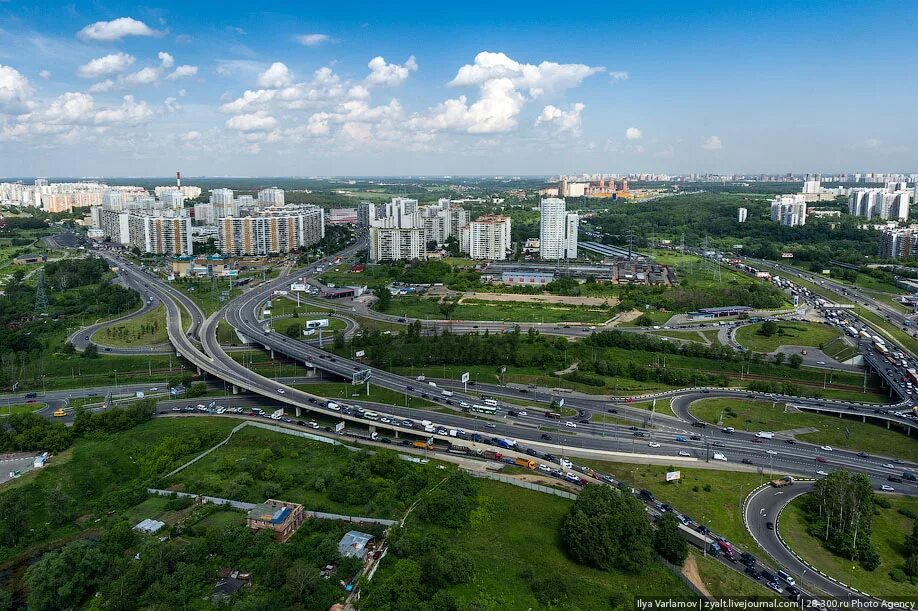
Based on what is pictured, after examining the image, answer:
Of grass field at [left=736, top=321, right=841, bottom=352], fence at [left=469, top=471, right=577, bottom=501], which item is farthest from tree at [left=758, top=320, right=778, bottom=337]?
fence at [left=469, top=471, right=577, bottom=501]

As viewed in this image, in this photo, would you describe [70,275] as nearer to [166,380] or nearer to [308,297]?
[308,297]

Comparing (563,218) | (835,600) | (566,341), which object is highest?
(563,218)

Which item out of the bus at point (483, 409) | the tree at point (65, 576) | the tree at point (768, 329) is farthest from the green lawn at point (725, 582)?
the tree at point (768, 329)

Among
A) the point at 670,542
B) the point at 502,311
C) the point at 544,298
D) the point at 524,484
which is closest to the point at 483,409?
the point at 524,484

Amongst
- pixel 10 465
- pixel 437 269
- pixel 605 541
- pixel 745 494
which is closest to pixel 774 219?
pixel 437 269

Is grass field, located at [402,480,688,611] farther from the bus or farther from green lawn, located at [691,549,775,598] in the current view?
the bus

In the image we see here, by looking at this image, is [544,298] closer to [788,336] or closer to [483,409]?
[788,336]
